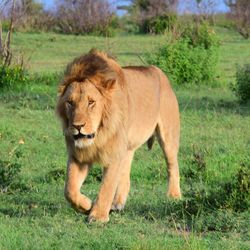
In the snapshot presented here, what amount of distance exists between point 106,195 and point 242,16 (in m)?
37.3

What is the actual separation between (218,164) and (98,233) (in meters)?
3.86

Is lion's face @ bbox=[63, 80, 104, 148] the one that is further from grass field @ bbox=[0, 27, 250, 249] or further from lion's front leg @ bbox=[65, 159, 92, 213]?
grass field @ bbox=[0, 27, 250, 249]

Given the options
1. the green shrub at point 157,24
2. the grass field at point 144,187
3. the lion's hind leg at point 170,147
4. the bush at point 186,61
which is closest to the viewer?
the grass field at point 144,187

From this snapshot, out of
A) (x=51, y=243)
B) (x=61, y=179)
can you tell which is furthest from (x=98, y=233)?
(x=61, y=179)

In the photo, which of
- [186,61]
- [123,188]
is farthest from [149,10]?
[123,188]

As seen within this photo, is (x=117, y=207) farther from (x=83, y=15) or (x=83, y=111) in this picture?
(x=83, y=15)

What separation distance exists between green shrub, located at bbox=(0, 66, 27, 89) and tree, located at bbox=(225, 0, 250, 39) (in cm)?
2304

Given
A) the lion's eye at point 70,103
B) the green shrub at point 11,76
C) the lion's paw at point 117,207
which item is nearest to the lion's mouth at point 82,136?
the lion's eye at point 70,103

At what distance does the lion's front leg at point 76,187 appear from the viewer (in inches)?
236

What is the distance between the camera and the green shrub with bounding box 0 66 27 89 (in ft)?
54.6

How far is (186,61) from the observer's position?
735 inches

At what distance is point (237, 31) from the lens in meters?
42.3

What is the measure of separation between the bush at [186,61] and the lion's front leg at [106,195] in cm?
1212

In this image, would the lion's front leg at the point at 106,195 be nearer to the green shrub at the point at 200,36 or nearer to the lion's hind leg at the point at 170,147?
the lion's hind leg at the point at 170,147
